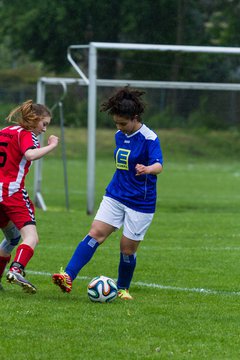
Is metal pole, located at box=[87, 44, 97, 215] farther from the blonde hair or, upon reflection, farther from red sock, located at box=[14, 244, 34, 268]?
red sock, located at box=[14, 244, 34, 268]

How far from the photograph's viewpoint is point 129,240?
8.04 metres

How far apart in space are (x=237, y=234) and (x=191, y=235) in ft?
2.08

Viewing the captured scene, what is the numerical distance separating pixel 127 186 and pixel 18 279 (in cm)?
118

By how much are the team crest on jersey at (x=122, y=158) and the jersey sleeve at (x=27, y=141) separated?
0.67m

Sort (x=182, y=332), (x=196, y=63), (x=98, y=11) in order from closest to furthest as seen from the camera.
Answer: (x=182, y=332) → (x=196, y=63) → (x=98, y=11)

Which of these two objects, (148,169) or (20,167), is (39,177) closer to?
(20,167)

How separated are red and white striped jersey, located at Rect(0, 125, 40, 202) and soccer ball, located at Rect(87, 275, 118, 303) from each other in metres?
1.03

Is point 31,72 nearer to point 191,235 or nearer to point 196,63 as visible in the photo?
point 196,63

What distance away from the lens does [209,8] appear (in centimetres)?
3878

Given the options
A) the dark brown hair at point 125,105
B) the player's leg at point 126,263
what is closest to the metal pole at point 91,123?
the player's leg at point 126,263

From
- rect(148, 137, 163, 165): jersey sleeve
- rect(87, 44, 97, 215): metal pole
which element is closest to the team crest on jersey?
rect(148, 137, 163, 165): jersey sleeve

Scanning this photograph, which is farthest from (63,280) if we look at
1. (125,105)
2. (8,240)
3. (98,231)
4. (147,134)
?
(125,105)

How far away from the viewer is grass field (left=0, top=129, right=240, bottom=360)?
19.7ft

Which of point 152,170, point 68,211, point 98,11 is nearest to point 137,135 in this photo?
point 152,170
